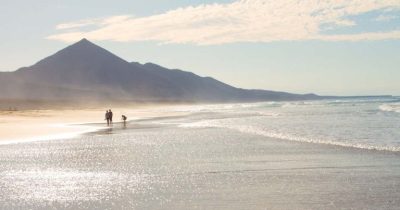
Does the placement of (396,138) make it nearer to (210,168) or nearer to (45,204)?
(210,168)

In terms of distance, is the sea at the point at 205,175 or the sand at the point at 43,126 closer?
the sea at the point at 205,175

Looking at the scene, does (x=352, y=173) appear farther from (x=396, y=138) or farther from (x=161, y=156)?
(x=396, y=138)

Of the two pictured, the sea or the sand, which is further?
the sand

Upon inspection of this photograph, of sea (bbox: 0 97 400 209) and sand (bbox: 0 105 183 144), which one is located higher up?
sand (bbox: 0 105 183 144)

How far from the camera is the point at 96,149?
28062 millimetres

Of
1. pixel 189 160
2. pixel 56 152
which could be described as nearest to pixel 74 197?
pixel 189 160

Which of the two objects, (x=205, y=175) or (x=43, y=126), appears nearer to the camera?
(x=205, y=175)

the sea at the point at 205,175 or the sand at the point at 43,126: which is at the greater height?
the sand at the point at 43,126

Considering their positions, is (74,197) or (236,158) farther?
(236,158)

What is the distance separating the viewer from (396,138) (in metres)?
30.3

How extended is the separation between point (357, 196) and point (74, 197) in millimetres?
7583

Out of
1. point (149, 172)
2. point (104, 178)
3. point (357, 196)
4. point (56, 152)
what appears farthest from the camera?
point (56, 152)

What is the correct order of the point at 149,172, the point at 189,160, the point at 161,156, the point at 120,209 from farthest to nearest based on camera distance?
the point at 161,156
the point at 189,160
the point at 149,172
the point at 120,209

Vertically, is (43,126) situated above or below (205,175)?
above
